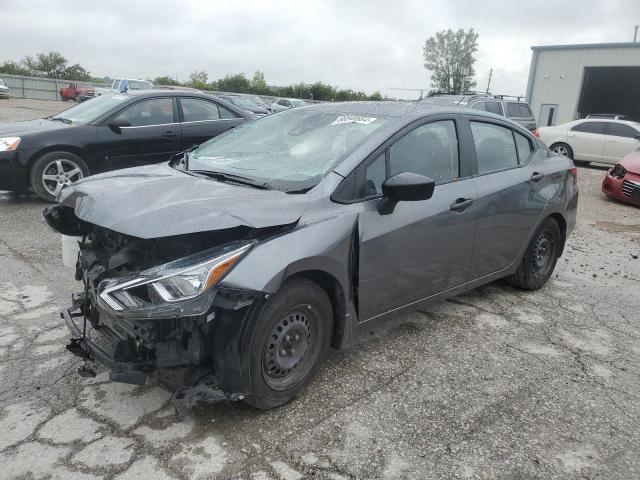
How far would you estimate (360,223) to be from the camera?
2943 mm

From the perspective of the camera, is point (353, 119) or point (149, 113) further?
point (149, 113)

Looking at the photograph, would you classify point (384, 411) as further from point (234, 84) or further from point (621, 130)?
point (234, 84)

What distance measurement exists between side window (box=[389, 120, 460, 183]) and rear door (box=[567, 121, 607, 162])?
509 inches

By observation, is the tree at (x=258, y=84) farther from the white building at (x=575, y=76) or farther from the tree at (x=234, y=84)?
the white building at (x=575, y=76)

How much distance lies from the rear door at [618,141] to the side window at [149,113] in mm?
12264

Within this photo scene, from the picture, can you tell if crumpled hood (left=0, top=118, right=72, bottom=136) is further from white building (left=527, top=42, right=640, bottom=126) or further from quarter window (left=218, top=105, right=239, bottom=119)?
white building (left=527, top=42, right=640, bottom=126)

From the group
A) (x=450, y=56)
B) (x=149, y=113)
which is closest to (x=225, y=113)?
(x=149, y=113)

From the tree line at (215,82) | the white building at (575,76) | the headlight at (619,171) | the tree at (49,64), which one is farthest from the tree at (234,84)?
the headlight at (619,171)

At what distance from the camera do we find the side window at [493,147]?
3947 mm

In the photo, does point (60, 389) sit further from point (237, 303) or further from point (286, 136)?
point (286, 136)

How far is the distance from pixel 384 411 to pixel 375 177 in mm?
1324

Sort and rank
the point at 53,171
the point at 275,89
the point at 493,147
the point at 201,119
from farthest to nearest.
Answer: the point at 275,89 < the point at 201,119 < the point at 53,171 < the point at 493,147

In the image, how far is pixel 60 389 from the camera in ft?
9.52

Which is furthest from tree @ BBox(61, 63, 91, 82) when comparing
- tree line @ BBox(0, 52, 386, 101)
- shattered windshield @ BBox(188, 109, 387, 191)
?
shattered windshield @ BBox(188, 109, 387, 191)
